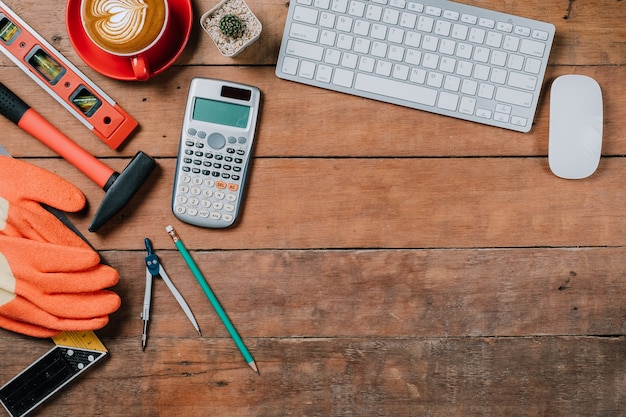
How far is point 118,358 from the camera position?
33.1 inches

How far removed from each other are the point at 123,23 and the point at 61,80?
139 millimetres

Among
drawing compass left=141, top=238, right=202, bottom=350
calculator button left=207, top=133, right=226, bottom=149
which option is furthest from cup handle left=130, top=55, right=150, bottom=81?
drawing compass left=141, top=238, right=202, bottom=350

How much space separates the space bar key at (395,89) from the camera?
0.81 meters

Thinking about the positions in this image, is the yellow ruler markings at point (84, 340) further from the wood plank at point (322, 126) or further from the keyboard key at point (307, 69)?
the keyboard key at point (307, 69)

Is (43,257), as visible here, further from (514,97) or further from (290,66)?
(514,97)

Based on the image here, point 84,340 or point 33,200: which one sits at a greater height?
point 33,200

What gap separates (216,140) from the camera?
802mm

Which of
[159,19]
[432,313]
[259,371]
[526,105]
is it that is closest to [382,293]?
[432,313]

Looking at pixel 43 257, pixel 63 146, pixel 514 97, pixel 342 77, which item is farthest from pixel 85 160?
pixel 514 97

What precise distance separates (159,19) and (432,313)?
0.53 meters

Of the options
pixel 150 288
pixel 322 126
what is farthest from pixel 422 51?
pixel 150 288

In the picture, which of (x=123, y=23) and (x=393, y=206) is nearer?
(x=123, y=23)

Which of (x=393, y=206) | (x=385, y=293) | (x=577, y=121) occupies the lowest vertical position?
(x=385, y=293)

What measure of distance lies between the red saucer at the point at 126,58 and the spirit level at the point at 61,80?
0.11 feet
